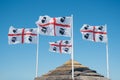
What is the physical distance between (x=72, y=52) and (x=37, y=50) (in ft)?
15.9

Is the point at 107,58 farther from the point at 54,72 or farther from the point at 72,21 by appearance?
the point at 54,72

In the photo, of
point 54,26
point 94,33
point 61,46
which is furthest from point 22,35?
point 94,33

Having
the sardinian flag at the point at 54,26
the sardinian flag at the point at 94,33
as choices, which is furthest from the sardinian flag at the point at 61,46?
the sardinian flag at the point at 94,33

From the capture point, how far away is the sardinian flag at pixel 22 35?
40.4m

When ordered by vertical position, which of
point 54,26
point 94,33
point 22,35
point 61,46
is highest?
point 54,26

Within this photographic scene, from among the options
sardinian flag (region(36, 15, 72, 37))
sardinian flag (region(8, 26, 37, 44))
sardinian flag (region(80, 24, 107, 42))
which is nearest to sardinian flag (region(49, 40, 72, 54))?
sardinian flag (region(36, 15, 72, 37))

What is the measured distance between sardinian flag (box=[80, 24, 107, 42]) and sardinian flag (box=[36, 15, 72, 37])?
248 cm

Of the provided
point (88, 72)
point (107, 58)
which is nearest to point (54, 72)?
point (88, 72)

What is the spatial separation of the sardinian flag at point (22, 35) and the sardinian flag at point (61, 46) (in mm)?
2468

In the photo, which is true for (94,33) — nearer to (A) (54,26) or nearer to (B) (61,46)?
(B) (61,46)

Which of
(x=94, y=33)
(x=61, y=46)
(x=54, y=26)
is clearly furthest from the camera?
(x=94, y=33)

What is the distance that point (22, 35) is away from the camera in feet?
134

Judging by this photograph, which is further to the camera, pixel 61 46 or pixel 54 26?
pixel 61 46

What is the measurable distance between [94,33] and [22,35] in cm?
958
